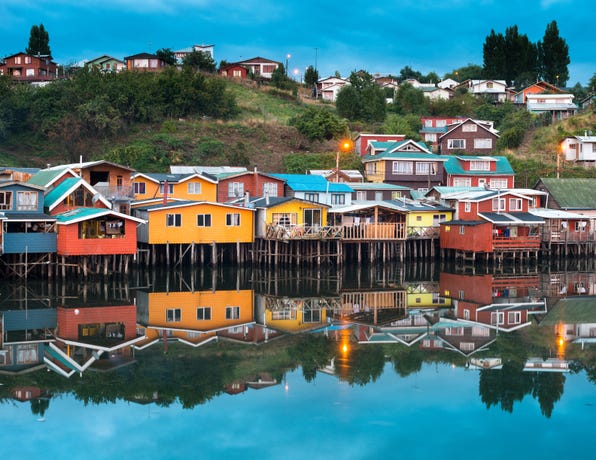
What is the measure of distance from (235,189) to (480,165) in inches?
848

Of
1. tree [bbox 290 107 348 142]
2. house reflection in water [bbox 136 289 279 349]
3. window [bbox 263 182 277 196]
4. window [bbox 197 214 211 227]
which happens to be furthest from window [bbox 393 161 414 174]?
house reflection in water [bbox 136 289 279 349]

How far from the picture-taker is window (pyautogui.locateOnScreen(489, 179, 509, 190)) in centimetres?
5997

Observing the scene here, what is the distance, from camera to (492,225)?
46.7m

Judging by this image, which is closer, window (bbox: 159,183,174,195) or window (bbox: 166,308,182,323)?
window (bbox: 166,308,182,323)

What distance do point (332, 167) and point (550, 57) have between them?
1893 inches

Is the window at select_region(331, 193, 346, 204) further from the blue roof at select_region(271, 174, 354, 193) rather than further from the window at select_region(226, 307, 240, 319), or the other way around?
the window at select_region(226, 307, 240, 319)

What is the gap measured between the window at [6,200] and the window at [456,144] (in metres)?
41.3

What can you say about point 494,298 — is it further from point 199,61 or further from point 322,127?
point 199,61

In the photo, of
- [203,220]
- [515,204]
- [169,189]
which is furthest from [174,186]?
[515,204]

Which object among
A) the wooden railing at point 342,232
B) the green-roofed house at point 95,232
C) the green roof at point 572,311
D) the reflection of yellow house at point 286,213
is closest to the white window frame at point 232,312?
the green-roofed house at point 95,232

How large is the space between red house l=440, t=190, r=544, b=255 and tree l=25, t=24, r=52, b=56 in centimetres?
5878

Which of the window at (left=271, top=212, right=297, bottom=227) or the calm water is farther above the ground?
the window at (left=271, top=212, right=297, bottom=227)

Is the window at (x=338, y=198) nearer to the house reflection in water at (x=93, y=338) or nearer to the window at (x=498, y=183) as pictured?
the window at (x=498, y=183)

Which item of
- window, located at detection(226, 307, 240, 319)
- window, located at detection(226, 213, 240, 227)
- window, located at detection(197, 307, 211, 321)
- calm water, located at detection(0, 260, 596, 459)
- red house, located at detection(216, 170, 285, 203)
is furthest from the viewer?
red house, located at detection(216, 170, 285, 203)
